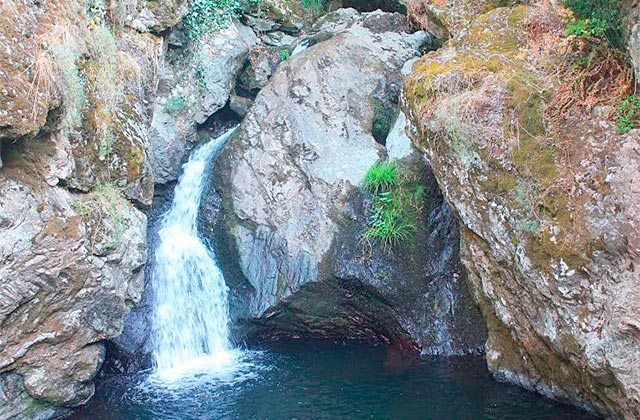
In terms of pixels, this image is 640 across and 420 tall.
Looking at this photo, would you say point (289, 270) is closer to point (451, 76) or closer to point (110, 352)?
point (110, 352)

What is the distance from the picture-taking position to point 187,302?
31.3 feet

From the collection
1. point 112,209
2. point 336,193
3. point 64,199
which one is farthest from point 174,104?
point 64,199

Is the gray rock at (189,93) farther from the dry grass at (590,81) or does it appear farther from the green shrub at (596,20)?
the green shrub at (596,20)

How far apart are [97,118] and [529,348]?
6.39m

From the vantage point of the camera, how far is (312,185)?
9.85 meters

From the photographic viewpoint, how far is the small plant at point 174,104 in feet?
36.6

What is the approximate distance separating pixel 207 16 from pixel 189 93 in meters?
1.84

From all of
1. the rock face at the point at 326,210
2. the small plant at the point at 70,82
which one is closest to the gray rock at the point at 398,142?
the rock face at the point at 326,210

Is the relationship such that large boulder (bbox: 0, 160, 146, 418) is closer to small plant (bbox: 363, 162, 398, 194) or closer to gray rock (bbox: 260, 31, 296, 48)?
small plant (bbox: 363, 162, 398, 194)

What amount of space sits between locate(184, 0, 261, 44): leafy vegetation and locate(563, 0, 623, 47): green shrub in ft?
26.1

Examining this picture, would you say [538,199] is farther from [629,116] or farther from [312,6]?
[312,6]

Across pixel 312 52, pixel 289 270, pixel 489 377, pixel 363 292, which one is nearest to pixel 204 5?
pixel 312 52

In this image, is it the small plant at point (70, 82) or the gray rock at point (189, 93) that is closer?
the small plant at point (70, 82)

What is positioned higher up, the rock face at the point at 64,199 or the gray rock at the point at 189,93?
the gray rock at the point at 189,93
